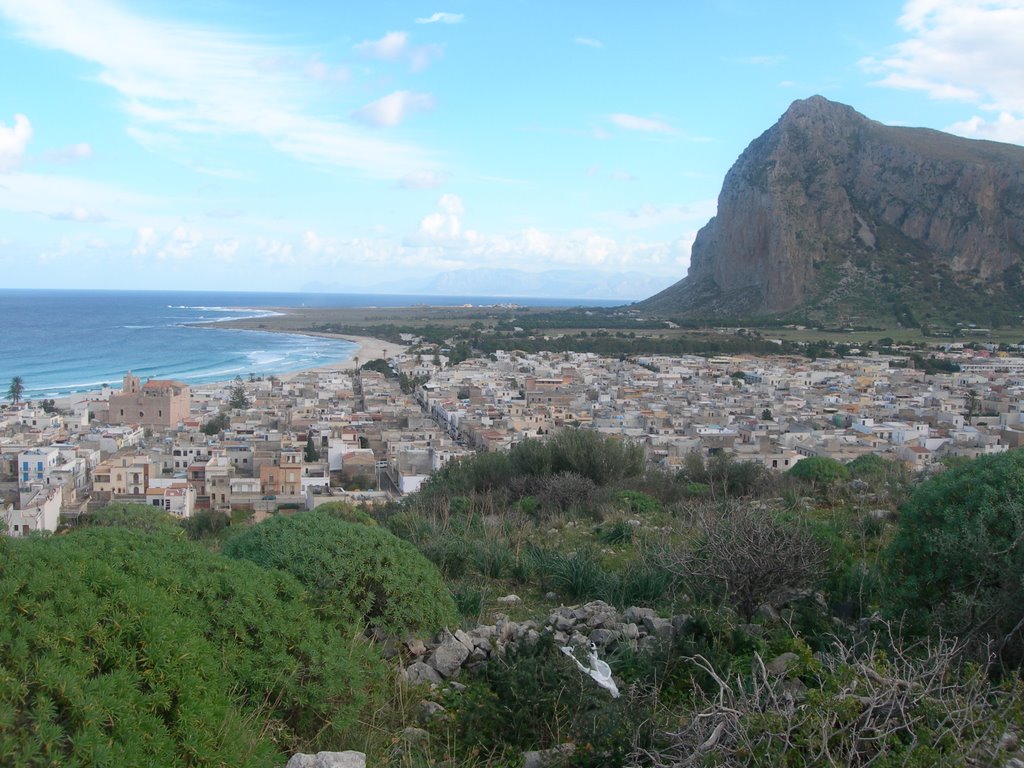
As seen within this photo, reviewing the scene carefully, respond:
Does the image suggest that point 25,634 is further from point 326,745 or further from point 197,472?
point 197,472

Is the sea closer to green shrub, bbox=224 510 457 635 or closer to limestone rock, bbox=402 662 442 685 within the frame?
green shrub, bbox=224 510 457 635

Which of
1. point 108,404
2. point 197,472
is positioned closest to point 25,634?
point 197,472

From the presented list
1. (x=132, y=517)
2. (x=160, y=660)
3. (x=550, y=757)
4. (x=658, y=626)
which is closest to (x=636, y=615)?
(x=658, y=626)

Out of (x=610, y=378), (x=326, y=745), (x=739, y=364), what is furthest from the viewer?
(x=739, y=364)

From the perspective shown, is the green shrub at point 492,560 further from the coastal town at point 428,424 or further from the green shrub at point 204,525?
the coastal town at point 428,424

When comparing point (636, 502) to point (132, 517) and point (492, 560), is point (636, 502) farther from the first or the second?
point (132, 517)
